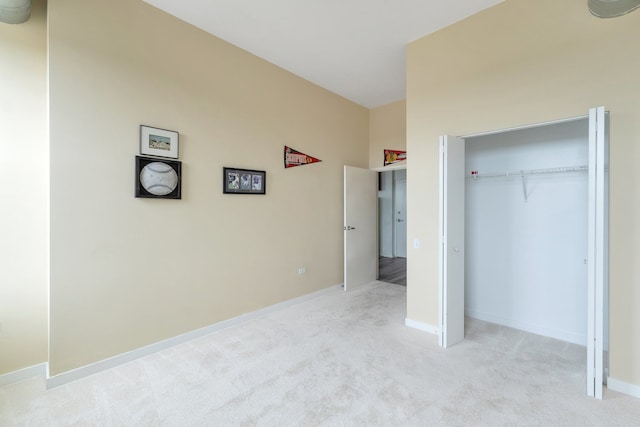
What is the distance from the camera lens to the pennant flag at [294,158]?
3906mm

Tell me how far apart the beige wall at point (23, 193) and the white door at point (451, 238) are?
3679 millimetres

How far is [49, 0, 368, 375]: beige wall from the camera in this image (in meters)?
2.24

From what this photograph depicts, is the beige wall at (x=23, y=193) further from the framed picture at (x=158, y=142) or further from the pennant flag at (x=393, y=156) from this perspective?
the pennant flag at (x=393, y=156)

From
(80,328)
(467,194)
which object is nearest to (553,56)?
(467,194)

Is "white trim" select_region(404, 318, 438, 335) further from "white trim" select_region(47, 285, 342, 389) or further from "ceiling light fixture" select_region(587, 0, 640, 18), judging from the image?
"ceiling light fixture" select_region(587, 0, 640, 18)

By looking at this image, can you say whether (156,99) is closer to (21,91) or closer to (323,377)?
(21,91)

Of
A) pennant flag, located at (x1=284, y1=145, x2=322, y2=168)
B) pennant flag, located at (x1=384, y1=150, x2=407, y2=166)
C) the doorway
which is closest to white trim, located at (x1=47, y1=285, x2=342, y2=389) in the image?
pennant flag, located at (x1=284, y1=145, x2=322, y2=168)

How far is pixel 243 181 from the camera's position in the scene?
340 centimetres

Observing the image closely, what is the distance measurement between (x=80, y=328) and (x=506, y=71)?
4478 mm

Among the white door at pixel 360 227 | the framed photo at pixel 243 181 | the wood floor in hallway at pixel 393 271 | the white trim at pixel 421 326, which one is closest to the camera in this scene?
the white trim at pixel 421 326

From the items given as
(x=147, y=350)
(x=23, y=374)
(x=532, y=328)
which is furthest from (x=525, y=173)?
(x=23, y=374)

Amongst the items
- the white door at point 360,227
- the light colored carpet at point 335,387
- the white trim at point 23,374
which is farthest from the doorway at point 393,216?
the white trim at point 23,374

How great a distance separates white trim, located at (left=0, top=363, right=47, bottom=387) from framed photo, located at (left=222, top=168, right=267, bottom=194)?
2.23 metres

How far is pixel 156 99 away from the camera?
2.69 m
